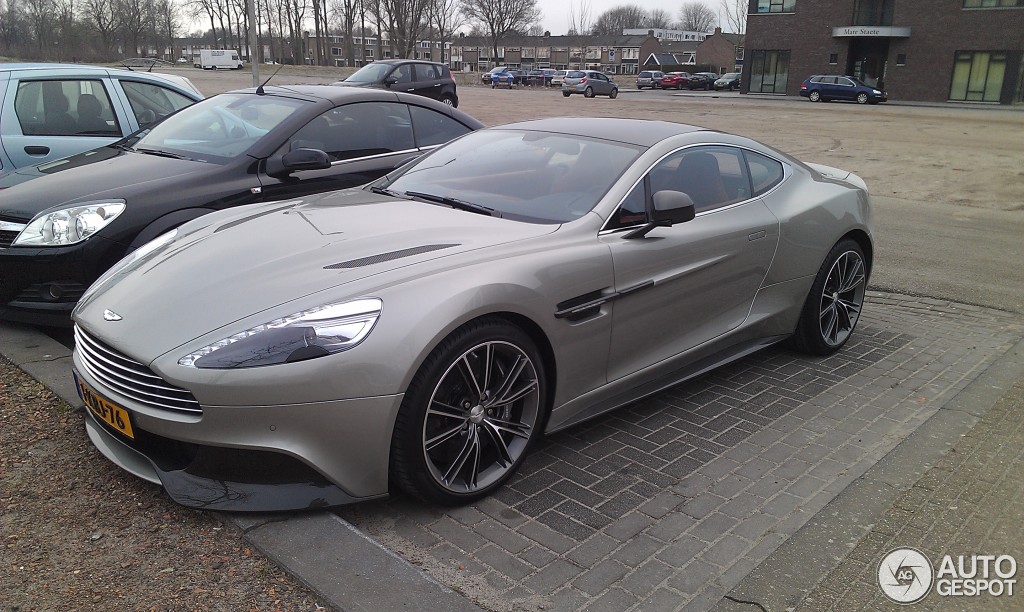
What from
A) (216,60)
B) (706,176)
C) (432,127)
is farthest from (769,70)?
(706,176)

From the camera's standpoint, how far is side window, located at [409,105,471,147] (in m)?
6.41

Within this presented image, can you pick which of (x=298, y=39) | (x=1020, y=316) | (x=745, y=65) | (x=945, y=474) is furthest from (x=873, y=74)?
(x=298, y=39)

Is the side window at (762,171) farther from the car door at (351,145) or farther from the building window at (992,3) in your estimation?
the building window at (992,3)

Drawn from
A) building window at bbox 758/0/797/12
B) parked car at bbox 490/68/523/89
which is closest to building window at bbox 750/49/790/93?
building window at bbox 758/0/797/12

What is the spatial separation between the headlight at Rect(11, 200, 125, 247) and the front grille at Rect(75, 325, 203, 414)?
174 cm

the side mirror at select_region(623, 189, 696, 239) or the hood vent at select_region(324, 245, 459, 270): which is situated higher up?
the side mirror at select_region(623, 189, 696, 239)

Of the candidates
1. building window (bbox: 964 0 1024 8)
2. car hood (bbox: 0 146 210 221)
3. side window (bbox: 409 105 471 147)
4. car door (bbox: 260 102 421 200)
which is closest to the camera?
car hood (bbox: 0 146 210 221)

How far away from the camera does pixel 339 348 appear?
→ 2781 mm

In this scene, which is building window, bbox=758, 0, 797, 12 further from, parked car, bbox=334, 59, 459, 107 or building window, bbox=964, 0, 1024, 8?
parked car, bbox=334, 59, 459, 107

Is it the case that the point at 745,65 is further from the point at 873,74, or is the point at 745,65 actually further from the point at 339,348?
the point at 339,348

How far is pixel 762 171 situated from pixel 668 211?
1.42 m

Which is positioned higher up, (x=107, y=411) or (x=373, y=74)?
(x=373, y=74)

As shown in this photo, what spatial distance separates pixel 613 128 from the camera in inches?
176

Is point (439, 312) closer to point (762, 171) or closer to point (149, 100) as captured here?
point (762, 171)
